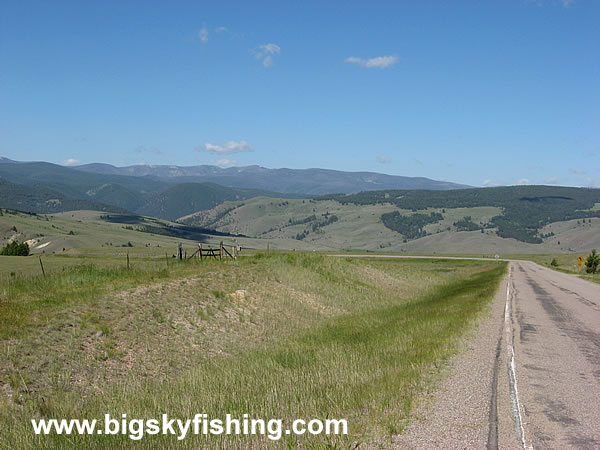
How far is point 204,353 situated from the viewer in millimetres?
16422

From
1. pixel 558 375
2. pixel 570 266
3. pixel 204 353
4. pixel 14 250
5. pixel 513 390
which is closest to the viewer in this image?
pixel 513 390

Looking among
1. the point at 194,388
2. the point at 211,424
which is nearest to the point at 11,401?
the point at 194,388

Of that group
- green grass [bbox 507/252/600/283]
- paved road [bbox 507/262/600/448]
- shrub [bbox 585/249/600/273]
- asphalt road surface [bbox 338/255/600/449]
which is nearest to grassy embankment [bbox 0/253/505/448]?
asphalt road surface [bbox 338/255/600/449]

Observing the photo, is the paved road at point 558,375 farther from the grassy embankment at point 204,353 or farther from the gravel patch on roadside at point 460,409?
the grassy embankment at point 204,353

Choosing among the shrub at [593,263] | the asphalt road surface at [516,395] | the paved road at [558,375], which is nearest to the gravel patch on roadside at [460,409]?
the asphalt road surface at [516,395]

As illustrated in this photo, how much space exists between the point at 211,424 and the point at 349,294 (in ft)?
72.0

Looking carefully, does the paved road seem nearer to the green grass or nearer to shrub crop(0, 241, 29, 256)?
the green grass

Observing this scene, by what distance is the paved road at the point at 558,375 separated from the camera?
7.51 m

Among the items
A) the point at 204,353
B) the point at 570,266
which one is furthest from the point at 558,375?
the point at 570,266

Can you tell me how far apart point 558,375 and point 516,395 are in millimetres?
2324

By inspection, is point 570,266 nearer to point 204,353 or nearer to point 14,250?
point 14,250

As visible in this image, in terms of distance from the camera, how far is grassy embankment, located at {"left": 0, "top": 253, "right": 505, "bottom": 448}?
9305 millimetres

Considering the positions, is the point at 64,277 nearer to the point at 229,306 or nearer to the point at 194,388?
the point at 229,306

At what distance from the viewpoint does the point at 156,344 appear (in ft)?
51.5
